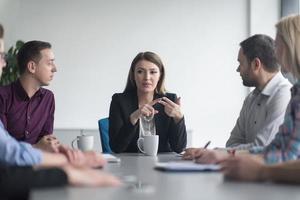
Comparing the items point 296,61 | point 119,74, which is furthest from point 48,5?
point 296,61

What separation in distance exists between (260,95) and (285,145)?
2.98ft

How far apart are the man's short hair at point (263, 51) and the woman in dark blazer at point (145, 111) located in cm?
55

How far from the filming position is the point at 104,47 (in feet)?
16.0

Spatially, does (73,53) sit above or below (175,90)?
above

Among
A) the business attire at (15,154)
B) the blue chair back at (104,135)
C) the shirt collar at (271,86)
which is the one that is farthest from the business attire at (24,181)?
the blue chair back at (104,135)

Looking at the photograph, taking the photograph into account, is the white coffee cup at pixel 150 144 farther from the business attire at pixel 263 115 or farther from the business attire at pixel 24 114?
the business attire at pixel 24 114

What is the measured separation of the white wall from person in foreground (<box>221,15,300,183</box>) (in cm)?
290

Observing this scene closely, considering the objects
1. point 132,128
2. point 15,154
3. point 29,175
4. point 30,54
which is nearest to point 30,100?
point 30,54

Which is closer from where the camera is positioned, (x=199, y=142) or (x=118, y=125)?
(x=118, y=125)

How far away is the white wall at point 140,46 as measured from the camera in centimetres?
483

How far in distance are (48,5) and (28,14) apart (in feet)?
0.74

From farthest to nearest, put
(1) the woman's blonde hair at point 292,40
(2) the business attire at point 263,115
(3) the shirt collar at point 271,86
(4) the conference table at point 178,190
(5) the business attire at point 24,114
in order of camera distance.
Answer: (5) the business attire at point 24,114 → (3) the shirt collar at point 271,86 → (2) the business attire at point 263,115 → (1) the woman's blonde hair at point 292,40 → (4) the conference table at point 178,190

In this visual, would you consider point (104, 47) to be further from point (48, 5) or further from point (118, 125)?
point (118, 125)

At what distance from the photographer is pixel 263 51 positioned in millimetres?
2674
